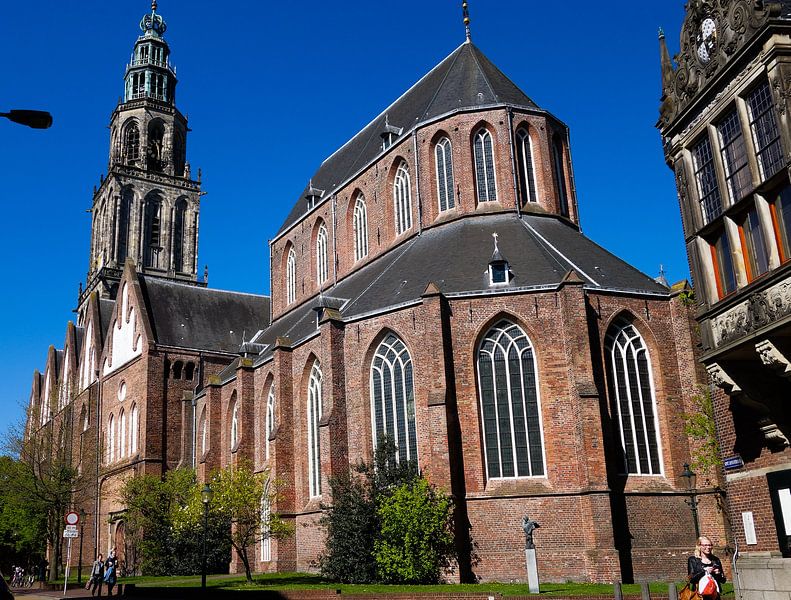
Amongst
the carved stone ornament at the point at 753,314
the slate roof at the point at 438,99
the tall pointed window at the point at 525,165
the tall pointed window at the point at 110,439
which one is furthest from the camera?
the tall pointed window at the point at 110,439

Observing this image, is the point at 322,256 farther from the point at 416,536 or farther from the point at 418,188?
the point at 416,536

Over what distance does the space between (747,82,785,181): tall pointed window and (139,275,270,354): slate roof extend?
4059cm

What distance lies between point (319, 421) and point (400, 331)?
5265 millimetres

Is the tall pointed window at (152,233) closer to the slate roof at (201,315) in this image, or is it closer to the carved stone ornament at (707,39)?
the slate roof at (201,315)

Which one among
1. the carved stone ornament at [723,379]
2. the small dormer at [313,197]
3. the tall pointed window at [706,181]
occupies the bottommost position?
the carved stone ornament at [723,379]

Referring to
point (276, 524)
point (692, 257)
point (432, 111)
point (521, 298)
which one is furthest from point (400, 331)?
point (692, 257)

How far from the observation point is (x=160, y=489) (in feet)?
132

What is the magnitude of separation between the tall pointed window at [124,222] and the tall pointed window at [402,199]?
41.3 m

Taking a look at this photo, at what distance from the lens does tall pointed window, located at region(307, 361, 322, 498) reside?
33.1 metres

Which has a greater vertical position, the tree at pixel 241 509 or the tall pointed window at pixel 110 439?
the tall pointed window at pixel 110 439

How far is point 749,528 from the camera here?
1431 centimetres

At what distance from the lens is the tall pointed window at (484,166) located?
3444cm

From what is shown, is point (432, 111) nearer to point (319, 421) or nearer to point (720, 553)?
point (319, 421)

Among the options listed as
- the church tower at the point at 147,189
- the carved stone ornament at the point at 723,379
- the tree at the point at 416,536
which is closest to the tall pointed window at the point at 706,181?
the carved stone ornament at the point at 723,379
